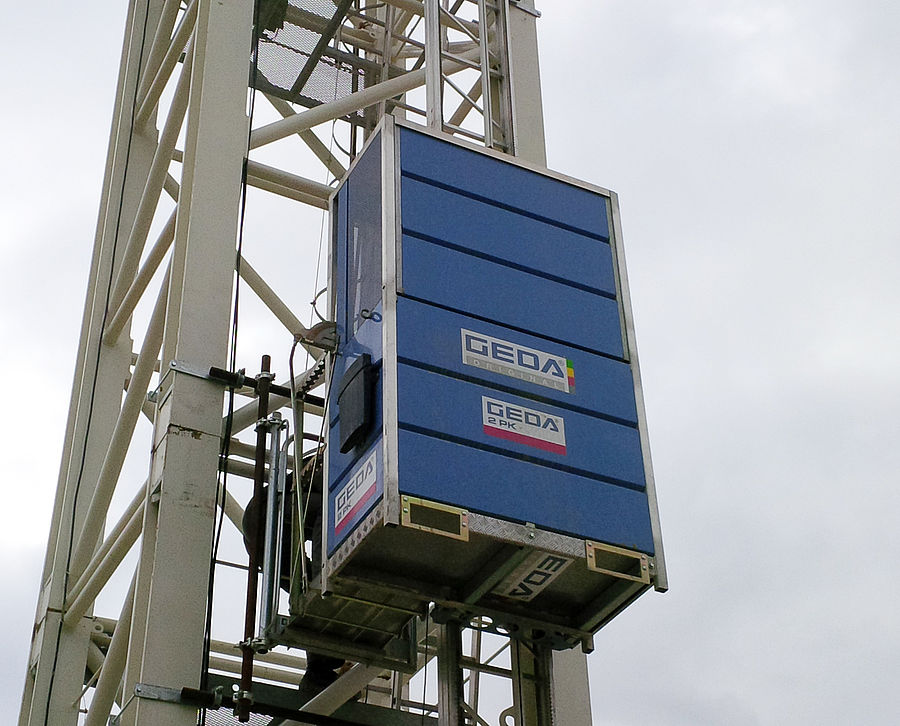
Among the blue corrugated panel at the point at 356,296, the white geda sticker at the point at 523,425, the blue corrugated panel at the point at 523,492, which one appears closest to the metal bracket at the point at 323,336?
the blue corrugated panel at the point at 356,296

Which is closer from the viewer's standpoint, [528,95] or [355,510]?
[355,510]

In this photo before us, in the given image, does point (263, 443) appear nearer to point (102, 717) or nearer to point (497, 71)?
point (102, 717)

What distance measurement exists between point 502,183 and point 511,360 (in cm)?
181

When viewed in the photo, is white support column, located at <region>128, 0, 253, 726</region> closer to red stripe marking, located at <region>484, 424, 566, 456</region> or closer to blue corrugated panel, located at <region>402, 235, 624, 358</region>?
blue corrugated panel, located at <region>402, 235, 624, 358</region>

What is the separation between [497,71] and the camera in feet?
45.9

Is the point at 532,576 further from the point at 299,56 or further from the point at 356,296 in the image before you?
the point at 299,56

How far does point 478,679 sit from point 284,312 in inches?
182

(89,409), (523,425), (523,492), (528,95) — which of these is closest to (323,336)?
(523,425)

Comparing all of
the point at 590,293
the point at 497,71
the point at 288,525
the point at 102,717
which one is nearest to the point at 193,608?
the point at 288,525

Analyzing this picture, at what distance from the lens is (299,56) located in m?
17.3

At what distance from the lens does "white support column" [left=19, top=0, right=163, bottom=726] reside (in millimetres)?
13695

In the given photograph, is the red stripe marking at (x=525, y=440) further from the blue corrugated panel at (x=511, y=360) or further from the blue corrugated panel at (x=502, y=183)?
the blue corrugated panel at (x=502, y=183)

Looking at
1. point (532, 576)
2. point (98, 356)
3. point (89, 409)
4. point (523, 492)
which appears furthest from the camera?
point (98, 356)

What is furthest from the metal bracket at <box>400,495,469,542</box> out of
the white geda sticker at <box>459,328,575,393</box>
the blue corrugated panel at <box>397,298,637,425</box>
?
the white geda sticker at <box>459,328,575,393</box>
